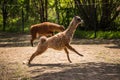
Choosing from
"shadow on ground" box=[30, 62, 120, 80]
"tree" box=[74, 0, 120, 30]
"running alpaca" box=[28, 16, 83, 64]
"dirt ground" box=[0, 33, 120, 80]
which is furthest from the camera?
"tree" box=[74, 0, 120, 30]

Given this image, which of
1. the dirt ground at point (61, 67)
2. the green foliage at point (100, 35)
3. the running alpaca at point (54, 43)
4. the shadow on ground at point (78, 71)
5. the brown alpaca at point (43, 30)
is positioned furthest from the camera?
the green foliage at point (100, 35)

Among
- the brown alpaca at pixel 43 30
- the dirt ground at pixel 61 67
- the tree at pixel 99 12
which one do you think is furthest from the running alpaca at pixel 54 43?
the tree at pixel 99 12

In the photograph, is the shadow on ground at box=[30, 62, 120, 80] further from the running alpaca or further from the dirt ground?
the running alpaca

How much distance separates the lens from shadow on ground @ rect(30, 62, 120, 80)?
9164mm

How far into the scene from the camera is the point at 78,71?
1007cm

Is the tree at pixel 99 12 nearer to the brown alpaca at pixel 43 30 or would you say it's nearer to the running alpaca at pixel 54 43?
the brown alpaca at pixel 43 30

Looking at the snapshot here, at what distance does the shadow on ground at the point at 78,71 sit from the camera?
9.16 m

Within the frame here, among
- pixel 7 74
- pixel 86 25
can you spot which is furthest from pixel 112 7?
pixel 7 74

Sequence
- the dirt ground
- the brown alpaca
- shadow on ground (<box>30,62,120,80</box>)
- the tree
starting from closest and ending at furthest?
shadow on ground (<box>30,62,120,80</box>), the dirt ground, the brown alpaca, the tree

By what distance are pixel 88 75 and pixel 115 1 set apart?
1753 centimetres

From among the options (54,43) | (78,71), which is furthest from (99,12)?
(78,71)

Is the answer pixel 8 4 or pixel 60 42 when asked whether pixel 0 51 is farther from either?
pixel 8 4

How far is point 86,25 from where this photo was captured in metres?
26.8

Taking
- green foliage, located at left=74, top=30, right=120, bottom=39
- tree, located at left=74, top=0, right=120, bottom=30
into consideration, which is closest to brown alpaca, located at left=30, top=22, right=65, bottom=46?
green foliage, located at left=74, top=30, right=120, bottom=39
